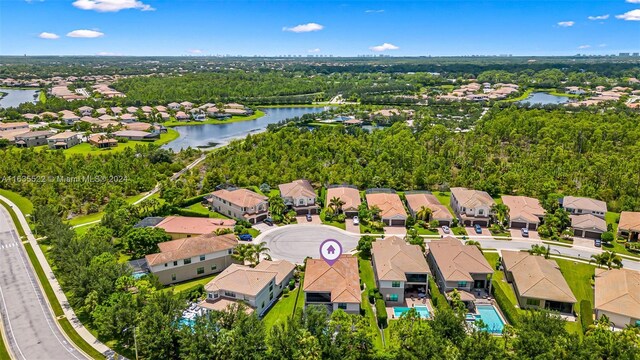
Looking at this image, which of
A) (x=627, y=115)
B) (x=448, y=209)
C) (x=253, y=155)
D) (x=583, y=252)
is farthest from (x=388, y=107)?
(x=583, y=252)

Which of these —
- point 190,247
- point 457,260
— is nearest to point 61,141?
point 190,247

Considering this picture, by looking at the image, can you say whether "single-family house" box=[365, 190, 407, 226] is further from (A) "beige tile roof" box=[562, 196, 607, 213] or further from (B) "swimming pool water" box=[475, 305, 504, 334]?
(A) "beige tile roof" box=[562, 196, 607, 213]

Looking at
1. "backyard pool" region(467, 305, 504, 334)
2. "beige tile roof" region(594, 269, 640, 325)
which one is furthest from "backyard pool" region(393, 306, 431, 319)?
"beige tile roof" region(594, 269, 640, 325)

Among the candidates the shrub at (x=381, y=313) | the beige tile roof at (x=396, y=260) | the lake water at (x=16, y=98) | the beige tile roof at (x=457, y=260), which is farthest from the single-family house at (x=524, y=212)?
the lake water at (x=16, y=98)

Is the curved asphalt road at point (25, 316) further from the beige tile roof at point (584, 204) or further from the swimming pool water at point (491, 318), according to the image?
the beige tile roof at point (584, 204)

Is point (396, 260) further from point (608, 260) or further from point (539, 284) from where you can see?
point (608, 260)
